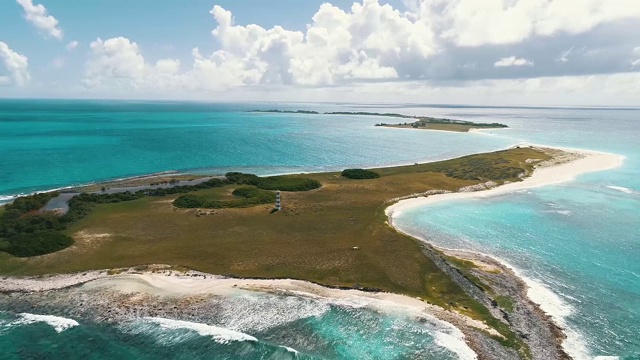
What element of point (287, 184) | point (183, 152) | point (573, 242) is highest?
point (287, 184)

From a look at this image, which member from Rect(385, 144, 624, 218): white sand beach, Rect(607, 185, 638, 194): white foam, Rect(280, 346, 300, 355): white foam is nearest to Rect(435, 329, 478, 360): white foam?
Rect(280, 346, 300, 355): white foam

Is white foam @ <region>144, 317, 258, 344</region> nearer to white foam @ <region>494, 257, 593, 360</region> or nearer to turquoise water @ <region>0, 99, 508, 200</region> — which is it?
white foam @ <region>494, 257, 593, 360</region>

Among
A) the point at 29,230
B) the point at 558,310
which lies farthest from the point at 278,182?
the point at 558,310

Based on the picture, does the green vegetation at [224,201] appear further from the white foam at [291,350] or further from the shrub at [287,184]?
the white foam at [291,350]

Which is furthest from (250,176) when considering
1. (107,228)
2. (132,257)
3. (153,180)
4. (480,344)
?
(480,344)

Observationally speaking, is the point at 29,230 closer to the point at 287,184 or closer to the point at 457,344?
the point at 287,184

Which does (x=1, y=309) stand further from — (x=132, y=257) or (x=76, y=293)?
(x=132, y=257)
